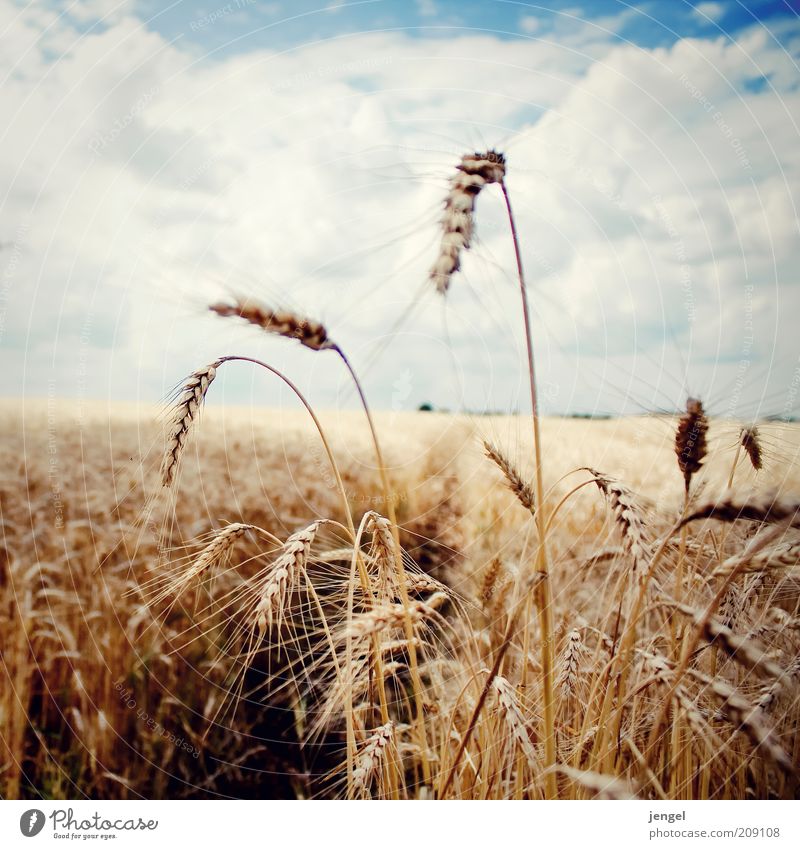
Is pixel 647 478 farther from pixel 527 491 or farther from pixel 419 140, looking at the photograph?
pixel 419 140

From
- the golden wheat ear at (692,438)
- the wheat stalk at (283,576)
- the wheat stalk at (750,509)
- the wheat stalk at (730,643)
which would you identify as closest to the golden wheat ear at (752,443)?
the golden wheat ear at (692,438)

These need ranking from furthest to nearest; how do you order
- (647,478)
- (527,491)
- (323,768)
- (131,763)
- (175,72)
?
(647,478), (323,768), (131,763), (175,72), (527,491)

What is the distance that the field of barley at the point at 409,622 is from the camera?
4.49 feet

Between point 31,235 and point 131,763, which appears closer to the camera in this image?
point 31,235

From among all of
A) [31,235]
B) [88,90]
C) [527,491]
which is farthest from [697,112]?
[31,235]

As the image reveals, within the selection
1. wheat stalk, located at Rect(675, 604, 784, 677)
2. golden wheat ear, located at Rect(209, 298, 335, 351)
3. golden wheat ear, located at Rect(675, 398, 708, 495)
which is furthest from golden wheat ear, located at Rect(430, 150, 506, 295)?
wheat stalk, located at Rect(675, 604, 784, 677)

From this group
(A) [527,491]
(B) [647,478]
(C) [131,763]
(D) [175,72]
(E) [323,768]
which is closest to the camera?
(A) [527,491]

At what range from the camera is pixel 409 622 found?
1.33 metres

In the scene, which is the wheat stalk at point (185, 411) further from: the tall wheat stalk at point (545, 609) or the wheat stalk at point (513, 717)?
the wheat stalk at point (513, 717)

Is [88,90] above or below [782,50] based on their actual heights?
below

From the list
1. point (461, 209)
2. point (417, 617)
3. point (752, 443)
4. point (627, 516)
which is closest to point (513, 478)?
point (627, 516)

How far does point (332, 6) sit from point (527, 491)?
5.83ft

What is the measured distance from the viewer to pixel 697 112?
2.01 meters

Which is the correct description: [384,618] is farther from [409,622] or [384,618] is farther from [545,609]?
[545,609]
